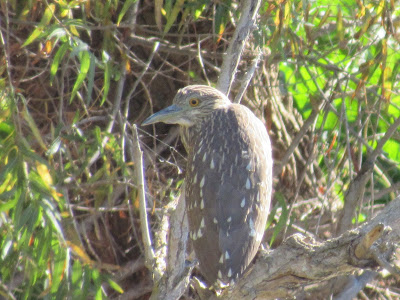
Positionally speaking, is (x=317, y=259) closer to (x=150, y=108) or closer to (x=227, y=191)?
(x=227, y=191)

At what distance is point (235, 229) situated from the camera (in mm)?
3025

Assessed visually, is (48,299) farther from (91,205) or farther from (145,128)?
(145,128)

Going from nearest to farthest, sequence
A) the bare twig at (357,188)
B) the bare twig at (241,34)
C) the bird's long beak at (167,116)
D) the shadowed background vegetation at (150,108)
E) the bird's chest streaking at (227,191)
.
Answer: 1. the bird's chest streaking at (227,191)
2. the bare twig at (241,34)
3. the shadowed background vegetation at (150,108)
4. the bird's long beak at (167,116)
5. the bare twig at (357,188)

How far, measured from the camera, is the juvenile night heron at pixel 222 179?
299 centimetres

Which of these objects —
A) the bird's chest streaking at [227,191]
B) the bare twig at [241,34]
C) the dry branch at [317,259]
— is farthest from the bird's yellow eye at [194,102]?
the dry branch at [317,259]

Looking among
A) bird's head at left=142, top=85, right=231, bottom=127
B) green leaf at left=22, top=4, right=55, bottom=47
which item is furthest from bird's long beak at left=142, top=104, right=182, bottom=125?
green leaf at left=22, top=4, right=55, bottom=47

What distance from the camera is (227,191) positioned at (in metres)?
3.15

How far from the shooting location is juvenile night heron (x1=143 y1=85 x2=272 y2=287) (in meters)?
2.99

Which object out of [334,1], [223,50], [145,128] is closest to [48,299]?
[145,128]

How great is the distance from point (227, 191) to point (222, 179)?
84 mm

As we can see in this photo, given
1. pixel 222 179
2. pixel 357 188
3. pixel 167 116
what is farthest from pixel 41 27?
pixel 357 188

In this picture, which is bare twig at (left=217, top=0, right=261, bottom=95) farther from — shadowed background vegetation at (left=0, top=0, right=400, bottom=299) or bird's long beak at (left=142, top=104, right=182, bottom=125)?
bird's long beak at (left=142, top=104, right=182, bottom=125)

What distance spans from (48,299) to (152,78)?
5.20 ft

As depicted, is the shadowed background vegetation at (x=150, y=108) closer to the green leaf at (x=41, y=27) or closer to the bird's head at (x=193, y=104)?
the green leaf at (x=41, y=27)
